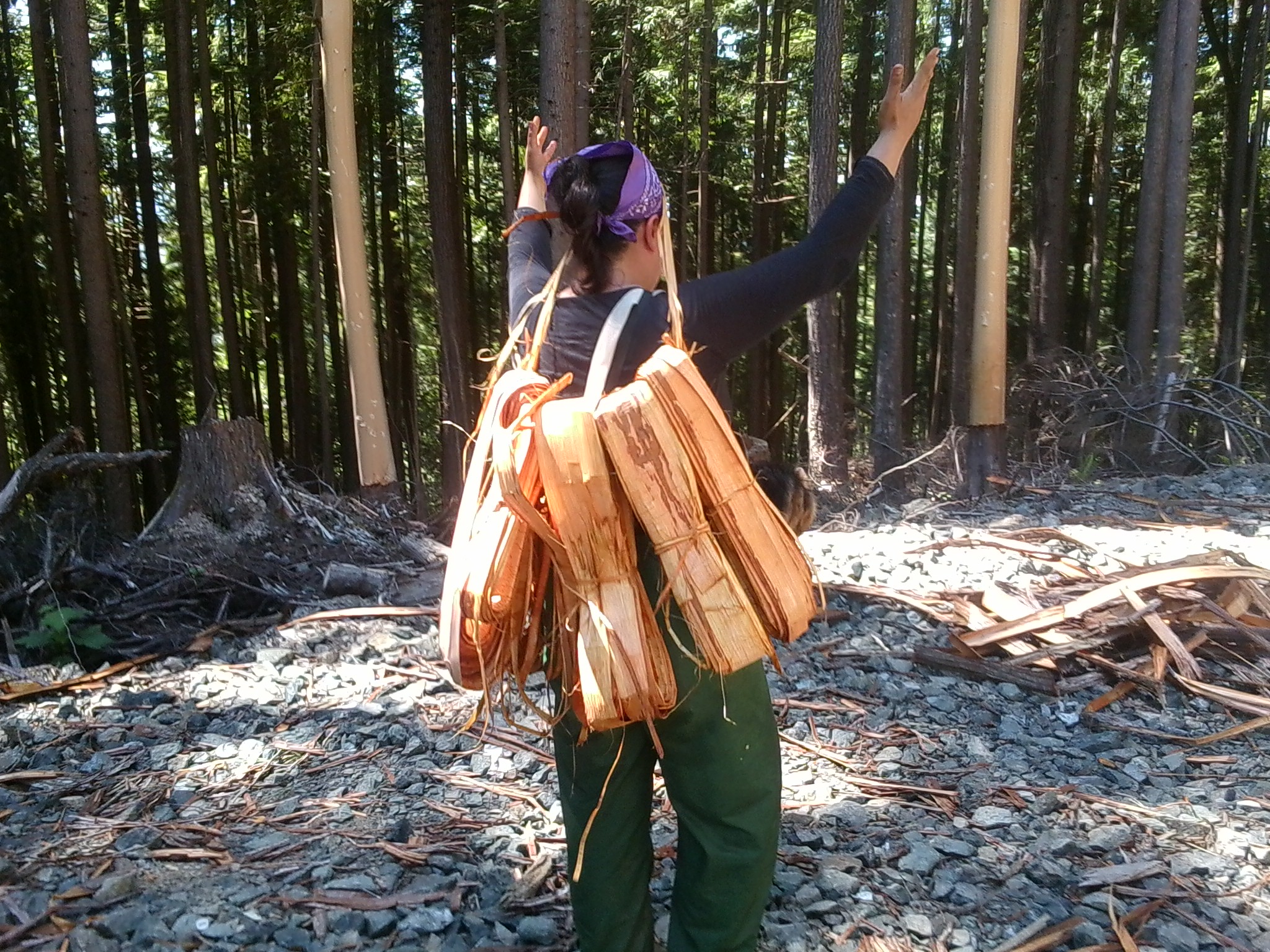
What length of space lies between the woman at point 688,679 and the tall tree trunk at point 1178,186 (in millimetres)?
10362

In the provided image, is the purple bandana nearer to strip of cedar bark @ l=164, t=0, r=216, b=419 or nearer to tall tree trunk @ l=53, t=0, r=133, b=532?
tall tree trunk @ l=53, t=0, r=133, b=532

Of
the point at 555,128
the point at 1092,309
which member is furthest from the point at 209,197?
the point at 1092,309

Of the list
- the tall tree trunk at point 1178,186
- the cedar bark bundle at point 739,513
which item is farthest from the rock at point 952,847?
the tall tree trunk at point 1178,186

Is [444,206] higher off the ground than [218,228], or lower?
lower

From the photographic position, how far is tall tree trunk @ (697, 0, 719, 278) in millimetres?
15852

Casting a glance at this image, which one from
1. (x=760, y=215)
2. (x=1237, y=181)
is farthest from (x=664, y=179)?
(x=1237, y=181)

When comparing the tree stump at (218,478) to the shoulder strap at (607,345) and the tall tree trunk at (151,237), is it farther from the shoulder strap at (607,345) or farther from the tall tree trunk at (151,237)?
the tall tree trunk at (151,237)

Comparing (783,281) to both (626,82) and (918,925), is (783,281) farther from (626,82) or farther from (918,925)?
(626,82)

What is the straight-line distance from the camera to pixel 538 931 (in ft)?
8.79

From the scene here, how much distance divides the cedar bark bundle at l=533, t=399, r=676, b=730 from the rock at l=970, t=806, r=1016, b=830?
1.66 metres

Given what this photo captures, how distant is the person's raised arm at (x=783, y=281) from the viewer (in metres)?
2.08

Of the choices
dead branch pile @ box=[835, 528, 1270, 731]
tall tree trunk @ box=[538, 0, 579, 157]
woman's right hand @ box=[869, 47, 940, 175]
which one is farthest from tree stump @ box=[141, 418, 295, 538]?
woman's right hand @ box=[869, 47, 940, 175]

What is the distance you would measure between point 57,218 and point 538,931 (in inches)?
509

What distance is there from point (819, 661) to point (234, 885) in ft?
8.79
